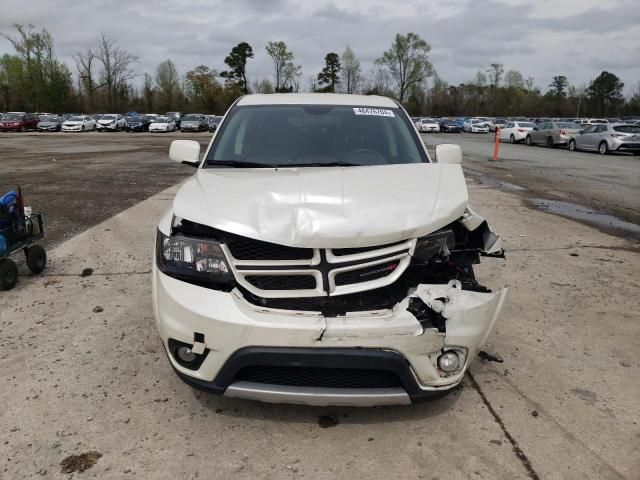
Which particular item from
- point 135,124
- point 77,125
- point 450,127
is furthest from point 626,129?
point 77,125

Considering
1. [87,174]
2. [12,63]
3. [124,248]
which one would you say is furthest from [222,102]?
[124,248]

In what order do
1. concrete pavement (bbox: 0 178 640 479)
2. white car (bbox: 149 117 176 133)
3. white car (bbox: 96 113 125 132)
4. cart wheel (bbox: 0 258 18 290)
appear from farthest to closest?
1. white car (bbox: 96 113 125 132)
2. white car (bbox: 149 117 176 133)
3. cart wheel (bbox: 0 258 18 290)
4. concrete pavement (bbox: 0 178 640 479)

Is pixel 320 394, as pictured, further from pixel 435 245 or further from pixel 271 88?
pixel 271 88

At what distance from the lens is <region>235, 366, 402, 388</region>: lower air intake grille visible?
250cm

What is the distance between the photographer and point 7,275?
189 inches

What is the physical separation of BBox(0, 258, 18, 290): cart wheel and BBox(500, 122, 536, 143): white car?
32146 millimetres

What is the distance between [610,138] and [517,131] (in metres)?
9.45

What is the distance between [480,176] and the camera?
14945 mm

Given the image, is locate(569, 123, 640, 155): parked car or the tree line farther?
the tree line

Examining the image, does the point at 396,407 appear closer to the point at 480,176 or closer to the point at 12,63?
the point at 480,176

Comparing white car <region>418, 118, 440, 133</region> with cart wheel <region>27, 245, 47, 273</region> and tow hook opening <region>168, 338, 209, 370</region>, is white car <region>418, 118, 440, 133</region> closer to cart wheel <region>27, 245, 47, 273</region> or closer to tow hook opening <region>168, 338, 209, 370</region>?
cart wheel <region>27, 245, 47, 273</region>

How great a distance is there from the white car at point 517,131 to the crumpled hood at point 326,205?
1263 inches

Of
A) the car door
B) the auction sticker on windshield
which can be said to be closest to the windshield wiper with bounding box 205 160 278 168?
the auction sticker on windshield

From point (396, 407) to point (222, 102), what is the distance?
77280 millimetres
